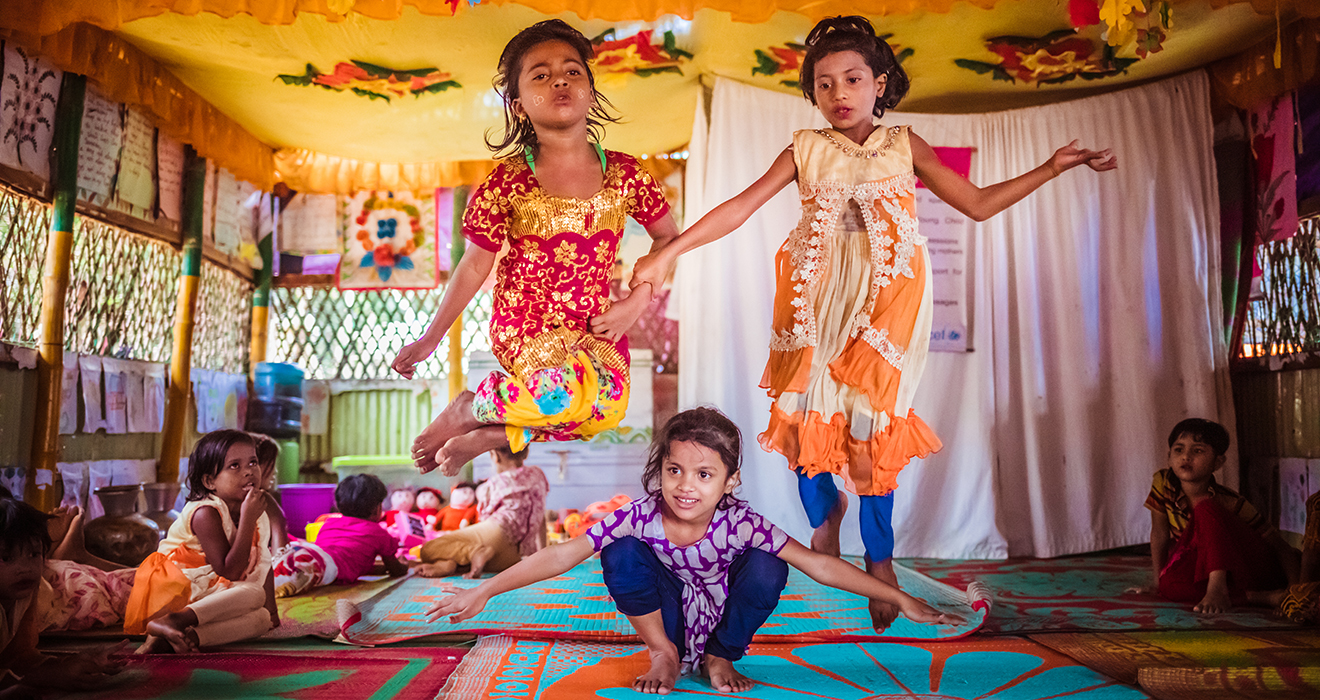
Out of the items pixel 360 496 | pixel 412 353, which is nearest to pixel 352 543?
pixel 360 496

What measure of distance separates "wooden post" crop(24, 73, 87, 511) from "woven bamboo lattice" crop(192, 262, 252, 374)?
1.36m

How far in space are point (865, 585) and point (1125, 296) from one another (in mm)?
3161

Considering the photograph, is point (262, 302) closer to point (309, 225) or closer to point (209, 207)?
point (309, 225)

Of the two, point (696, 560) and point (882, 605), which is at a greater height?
point (696, 560)

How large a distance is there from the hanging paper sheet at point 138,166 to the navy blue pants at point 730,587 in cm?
370

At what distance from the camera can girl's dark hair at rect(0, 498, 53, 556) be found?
1.99 m

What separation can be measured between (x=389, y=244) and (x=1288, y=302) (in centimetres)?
534

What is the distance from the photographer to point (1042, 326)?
4512 millimetres

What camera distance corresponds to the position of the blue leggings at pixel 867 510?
229cm

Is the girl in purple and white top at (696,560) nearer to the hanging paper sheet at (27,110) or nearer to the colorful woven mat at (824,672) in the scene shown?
the colorful woven mat at (824,672)

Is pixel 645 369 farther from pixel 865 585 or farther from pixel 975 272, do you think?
pixel 865 585

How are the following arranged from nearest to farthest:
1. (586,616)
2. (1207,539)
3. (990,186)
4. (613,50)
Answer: (990,186) < (586,616) < (1207,539) < (613,50)

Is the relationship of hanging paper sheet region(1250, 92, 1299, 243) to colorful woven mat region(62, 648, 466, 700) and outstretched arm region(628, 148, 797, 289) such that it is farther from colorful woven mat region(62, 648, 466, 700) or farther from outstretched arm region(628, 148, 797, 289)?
colorful woven mat region(62, 648, 466, 700)

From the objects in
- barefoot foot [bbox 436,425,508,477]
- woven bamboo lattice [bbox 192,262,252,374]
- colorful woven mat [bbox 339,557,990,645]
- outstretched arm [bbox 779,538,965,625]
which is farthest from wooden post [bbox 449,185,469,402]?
outstretched arm [bbox 779,538,965,625]
